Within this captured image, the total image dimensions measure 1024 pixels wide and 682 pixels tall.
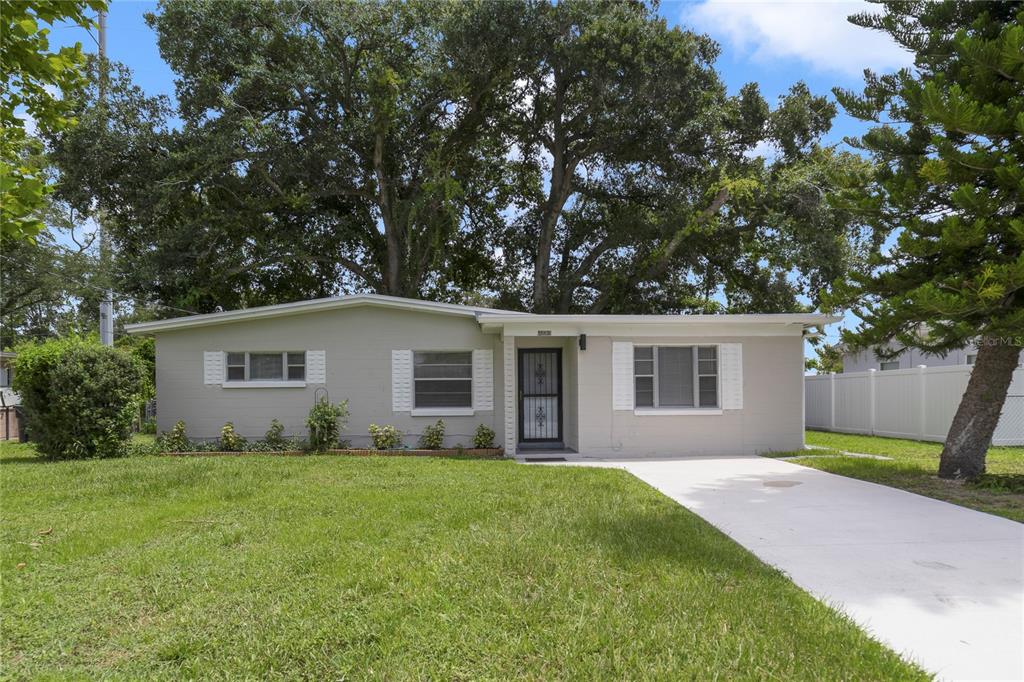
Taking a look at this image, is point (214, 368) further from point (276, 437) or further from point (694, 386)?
point (694, 386)

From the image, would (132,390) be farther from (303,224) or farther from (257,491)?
(303,224)

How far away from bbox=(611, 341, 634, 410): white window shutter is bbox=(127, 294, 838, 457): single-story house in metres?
0.02

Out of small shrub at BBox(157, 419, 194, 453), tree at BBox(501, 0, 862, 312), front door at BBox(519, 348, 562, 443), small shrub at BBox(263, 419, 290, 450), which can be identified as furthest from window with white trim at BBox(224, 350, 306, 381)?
tree at BBox(501, 0, 862, 312)

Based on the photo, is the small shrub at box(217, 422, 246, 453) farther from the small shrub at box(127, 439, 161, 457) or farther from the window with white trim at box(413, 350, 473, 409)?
the window with white trim at box(413, 350, 473, 409)

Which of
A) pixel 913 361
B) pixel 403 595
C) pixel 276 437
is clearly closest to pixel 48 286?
pixel 276 437

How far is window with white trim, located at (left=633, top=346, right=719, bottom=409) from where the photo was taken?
38.3 feet

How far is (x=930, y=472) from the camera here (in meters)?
8.82

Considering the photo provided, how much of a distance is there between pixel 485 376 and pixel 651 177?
11.8 m

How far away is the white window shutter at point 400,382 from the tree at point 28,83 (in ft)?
24.9

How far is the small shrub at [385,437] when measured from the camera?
11.9 meters

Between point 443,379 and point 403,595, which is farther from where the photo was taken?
point 443,379

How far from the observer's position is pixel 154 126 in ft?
60.1

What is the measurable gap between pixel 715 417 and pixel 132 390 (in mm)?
10933

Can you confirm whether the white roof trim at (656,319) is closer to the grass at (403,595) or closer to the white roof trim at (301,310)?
the white roof trim at (301,310)
